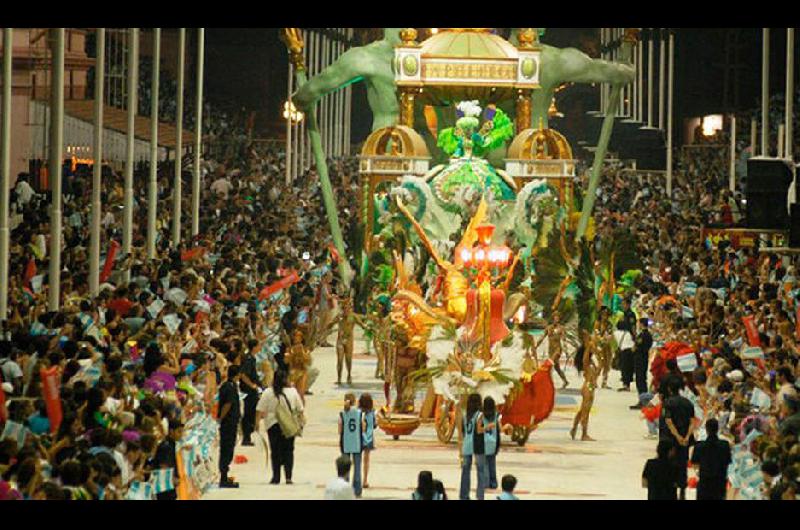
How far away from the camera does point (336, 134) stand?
3568 inches

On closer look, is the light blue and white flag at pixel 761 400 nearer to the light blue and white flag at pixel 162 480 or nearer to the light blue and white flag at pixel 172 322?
the light blue and white flag at pixel 162 480

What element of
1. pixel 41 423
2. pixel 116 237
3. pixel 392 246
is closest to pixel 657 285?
pixel 392 246

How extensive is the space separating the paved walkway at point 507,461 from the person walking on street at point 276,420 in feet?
0.78

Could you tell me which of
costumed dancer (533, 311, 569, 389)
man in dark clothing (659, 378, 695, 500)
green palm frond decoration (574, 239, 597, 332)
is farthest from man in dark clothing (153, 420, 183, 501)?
green palm frond decoration (574, 239, 597, 332)

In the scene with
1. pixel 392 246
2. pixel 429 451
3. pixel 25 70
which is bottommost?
pixel 429 451

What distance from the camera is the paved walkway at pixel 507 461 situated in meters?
26.7

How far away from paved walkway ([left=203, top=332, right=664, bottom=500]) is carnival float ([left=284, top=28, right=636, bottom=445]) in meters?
0.49

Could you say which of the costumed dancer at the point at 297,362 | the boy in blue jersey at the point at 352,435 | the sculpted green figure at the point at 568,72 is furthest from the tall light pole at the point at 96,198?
the sculpted green figure at the point at 568,72

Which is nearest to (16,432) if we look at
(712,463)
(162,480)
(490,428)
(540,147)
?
(162,480)

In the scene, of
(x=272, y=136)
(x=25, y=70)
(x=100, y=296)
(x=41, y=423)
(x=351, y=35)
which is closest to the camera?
(x=41, y=423)

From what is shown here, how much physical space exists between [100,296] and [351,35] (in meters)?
62.9

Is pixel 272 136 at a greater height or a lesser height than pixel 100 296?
greater

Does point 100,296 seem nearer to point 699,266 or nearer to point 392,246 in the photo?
point 392,246

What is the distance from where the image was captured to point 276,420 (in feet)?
88.2
